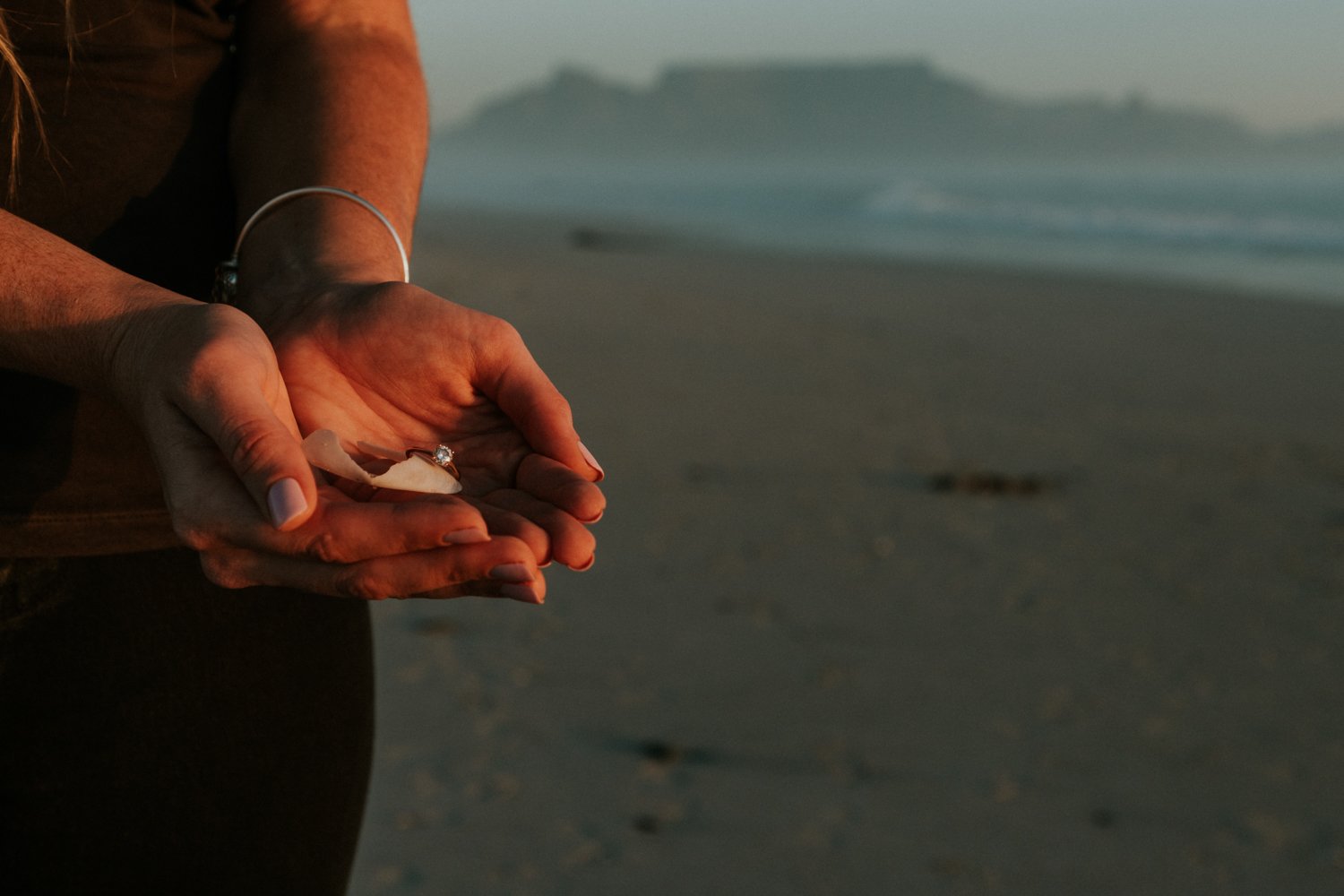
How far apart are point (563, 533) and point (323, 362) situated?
0.32 metres

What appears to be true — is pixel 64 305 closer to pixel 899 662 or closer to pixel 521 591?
pixel 521 591

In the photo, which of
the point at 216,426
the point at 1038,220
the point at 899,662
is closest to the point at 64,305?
the point at 216,426

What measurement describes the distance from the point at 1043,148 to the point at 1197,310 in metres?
74.6

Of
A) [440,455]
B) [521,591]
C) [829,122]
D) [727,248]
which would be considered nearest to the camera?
[521,591]

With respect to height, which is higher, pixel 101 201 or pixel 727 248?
pixel 101 201

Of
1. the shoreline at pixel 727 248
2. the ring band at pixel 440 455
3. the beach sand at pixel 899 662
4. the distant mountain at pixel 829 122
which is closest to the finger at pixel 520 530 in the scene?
the ring band at pixel 440 455

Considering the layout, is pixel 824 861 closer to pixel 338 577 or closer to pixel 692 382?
pixel 338 577

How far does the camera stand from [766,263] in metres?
15.8

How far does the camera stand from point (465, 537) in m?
0.97

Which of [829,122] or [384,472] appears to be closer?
[384,472]

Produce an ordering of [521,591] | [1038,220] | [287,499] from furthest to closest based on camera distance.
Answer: [1038,220] < [521,591] < [287,499]

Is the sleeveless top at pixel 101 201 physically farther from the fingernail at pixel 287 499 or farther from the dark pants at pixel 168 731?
the fingernail at pixel 287 499

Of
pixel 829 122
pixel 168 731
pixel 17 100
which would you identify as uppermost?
pixel 17 100

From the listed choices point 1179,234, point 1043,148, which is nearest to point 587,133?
point 1043,148
